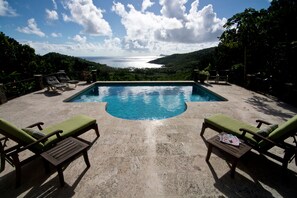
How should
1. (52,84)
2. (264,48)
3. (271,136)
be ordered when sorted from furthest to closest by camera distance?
(264,48), (52,84), (271,136)

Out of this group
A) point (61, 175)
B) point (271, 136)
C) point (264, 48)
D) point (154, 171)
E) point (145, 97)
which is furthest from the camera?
point (264, 48)

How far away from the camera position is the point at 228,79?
12.0 meters

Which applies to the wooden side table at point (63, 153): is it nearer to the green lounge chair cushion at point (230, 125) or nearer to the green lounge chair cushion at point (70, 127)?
the green lounge chair cushion at point (70, 127)

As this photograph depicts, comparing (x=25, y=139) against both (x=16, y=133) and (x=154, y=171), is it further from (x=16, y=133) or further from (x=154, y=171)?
(x=154, y=171)

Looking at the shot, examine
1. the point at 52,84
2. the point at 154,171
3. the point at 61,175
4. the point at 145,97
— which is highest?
the point at 52,84

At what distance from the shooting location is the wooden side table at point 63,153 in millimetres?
2564

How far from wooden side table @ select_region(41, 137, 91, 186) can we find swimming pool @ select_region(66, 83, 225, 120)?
153 inches

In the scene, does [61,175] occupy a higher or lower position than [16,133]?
lower

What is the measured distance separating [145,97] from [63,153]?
7.19m

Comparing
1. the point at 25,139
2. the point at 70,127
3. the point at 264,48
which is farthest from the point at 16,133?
→ the point at 264,48

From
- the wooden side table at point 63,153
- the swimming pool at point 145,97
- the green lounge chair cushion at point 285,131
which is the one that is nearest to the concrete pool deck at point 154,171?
the wooden side table at point 63,153

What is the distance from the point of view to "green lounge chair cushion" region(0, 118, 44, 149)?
8.63 ft

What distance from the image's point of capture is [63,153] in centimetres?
277

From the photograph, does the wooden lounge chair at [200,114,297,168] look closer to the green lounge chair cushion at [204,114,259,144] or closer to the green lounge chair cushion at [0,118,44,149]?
the green lounge chair cushion at [204,114,259,144]
